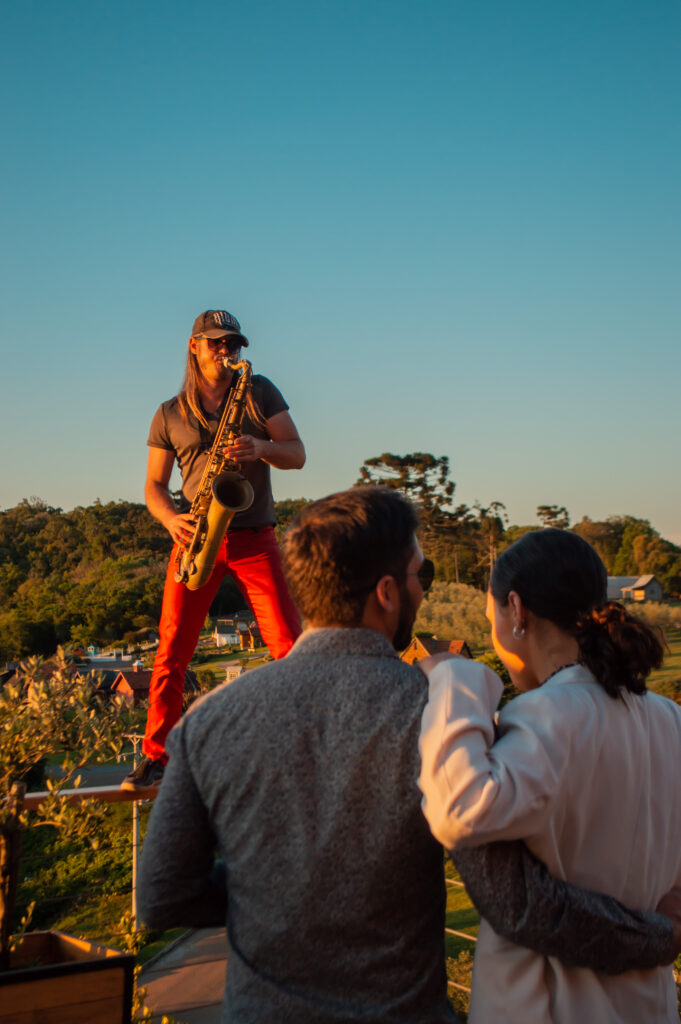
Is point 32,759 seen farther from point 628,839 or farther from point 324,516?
point 628,839

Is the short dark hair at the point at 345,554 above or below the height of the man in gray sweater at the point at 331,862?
above

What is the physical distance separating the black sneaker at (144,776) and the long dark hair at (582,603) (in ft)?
6.25

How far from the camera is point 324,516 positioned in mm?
1687

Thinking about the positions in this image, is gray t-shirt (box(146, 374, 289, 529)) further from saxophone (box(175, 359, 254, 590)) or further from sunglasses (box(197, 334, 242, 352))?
sunglasses (box(197, 334, 242, 352))

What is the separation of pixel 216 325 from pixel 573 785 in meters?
2.72

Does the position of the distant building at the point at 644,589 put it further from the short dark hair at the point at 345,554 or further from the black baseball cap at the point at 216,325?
the short dark hair at the point at 345,554

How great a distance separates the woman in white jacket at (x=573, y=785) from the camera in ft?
4.31

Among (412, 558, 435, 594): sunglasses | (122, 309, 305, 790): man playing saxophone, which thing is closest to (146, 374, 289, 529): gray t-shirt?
(122, 309, 305, 790): man playing saxophone

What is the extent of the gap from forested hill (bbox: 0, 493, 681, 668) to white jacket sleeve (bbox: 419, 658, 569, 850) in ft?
106

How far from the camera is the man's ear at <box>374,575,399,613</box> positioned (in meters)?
1.66

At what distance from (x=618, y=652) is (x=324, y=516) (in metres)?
0.64

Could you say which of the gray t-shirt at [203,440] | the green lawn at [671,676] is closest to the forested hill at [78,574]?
the green lawn at [671,676]

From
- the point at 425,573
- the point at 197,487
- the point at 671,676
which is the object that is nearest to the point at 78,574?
the point at 671,676

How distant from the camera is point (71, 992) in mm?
2162
